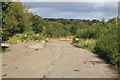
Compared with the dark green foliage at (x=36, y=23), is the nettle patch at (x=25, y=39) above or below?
below

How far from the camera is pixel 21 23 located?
67.7 feet

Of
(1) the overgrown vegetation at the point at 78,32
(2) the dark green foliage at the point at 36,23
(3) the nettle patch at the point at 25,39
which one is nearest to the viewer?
(1) the overgrown vegetation at the point at 78,32

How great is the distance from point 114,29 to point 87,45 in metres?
7.98

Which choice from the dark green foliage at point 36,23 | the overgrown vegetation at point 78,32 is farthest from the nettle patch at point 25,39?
the dark green foliage at point 36,23

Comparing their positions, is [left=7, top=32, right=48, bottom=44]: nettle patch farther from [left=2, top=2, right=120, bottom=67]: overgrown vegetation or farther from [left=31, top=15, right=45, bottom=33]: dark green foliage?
[left=31, top=15, right=45, bottom=33]: dark green foliage

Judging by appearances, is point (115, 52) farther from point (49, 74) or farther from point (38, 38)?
point (38, 38)

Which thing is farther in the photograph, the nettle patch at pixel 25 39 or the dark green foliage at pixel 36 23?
the dark green foliage at pixel 36 23

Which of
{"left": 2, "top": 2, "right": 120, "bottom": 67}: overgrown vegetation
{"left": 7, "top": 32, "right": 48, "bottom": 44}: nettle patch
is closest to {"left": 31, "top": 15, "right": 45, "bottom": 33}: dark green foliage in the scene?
{"left": 2, "top": 2, "right": 120, "bottom": 67}: overgrown vegetation

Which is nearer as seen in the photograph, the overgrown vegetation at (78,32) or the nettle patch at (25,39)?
the overgrown vegetation at (78,32)

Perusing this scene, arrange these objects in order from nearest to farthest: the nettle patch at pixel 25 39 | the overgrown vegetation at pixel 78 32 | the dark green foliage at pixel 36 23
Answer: the overgrown vegetation at pixel 78 32 → the nettle patch at pixel 25 39 → the dark green foliage at pixel 36 23

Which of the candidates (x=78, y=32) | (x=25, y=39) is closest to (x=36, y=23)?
(x=25, y=39)

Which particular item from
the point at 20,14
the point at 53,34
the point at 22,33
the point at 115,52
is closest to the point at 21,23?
the point at 20,14

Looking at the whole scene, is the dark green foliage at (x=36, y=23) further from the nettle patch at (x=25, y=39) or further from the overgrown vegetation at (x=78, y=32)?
the nettle patch at (x=25, y=39)

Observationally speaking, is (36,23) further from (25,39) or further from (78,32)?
(78,32)
